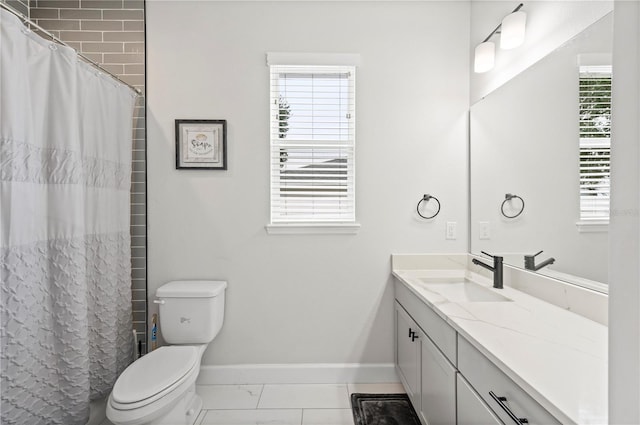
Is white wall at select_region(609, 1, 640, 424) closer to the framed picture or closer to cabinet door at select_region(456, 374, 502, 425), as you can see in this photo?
cabinet door at select_region(456, 374, 502, 425)

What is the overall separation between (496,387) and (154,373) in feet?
5.21

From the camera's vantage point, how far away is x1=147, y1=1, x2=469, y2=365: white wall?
2.34 m

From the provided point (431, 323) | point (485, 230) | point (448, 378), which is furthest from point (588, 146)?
point (448, 378)

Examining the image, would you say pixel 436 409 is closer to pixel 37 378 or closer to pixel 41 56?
pixel 37 378

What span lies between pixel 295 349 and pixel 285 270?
57 cm

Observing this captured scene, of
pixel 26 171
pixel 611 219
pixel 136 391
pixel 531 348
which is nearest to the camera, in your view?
pixel 611 219

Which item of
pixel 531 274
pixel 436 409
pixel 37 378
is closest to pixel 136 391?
pixel 37 378

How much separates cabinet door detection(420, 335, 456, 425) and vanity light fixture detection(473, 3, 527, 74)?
1669 mm

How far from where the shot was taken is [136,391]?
158 centimetres

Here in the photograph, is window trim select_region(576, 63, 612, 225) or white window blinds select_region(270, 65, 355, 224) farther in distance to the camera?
white window blinds select_region(270, 65, 355, 224)

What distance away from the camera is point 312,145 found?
237cm

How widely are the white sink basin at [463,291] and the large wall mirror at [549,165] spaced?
23 centimetres

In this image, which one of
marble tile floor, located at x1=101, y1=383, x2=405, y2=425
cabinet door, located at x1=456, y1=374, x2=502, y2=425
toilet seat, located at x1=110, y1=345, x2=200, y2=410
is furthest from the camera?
marble tile floor, located at x1=101, y1=383, x2=405, y2=425

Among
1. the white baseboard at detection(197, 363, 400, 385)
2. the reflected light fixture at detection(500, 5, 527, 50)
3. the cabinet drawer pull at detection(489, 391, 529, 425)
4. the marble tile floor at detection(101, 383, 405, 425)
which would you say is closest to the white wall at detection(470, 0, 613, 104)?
the reflected light fixture at detection(500, 5, 527, 50)
